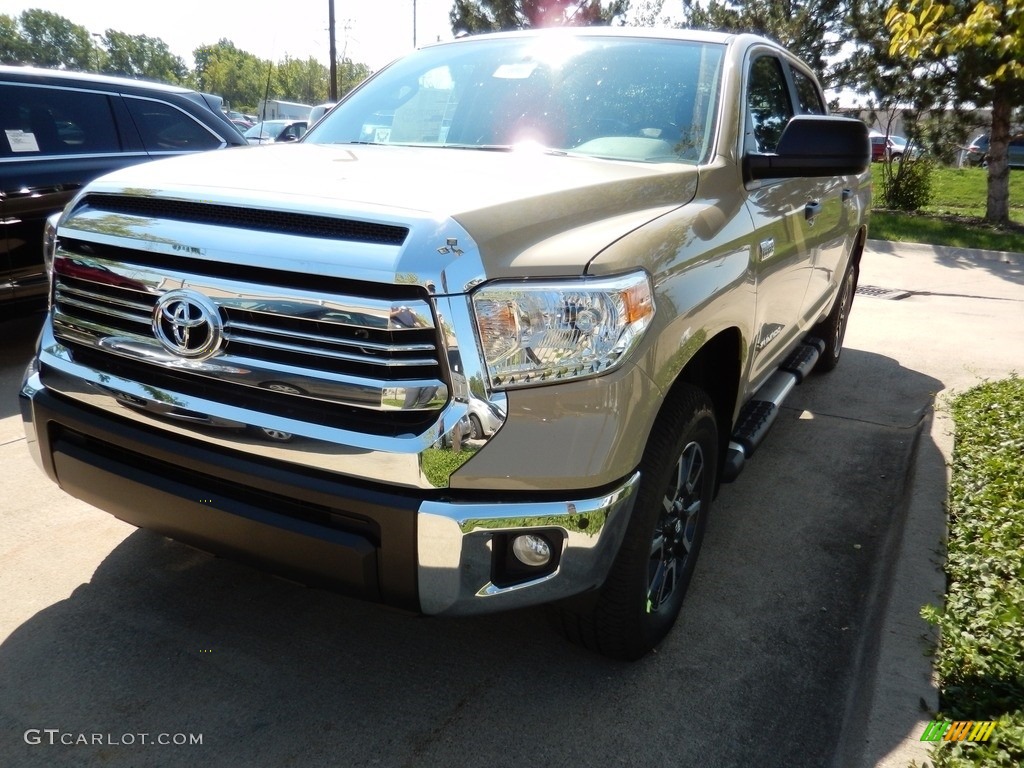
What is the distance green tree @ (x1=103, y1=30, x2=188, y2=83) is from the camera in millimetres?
103562

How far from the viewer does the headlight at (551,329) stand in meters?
2.02

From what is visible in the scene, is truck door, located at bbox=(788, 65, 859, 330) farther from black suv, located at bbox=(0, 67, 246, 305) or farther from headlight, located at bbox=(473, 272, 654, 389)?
black suv, located at bbox=(0, 67, 246, 305)

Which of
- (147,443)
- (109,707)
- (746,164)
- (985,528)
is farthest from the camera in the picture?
(985,528)

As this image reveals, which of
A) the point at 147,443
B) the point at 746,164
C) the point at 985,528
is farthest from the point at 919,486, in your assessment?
the point at 147,443

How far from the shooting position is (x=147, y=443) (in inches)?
90.5

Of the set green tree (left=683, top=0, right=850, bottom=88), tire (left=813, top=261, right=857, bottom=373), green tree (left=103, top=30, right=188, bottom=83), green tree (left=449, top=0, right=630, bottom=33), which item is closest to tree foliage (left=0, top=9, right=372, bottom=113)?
green tree (left=103, top=30, right=188, bottom=83)

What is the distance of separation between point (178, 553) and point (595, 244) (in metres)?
2.04

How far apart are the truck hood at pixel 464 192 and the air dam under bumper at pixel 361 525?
0.55 meters

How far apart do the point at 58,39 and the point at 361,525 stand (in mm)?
130580

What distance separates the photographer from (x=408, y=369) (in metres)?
2.02

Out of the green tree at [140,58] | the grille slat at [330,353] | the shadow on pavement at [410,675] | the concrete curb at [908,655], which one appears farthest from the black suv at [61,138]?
the green tree at [140,58]

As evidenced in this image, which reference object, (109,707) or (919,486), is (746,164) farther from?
(109,707)

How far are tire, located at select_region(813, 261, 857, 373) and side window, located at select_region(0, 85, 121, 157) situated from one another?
→ 16.0ft

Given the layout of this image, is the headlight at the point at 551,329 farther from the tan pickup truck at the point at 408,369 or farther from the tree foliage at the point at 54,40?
the tree foliage at the point at 54,40
